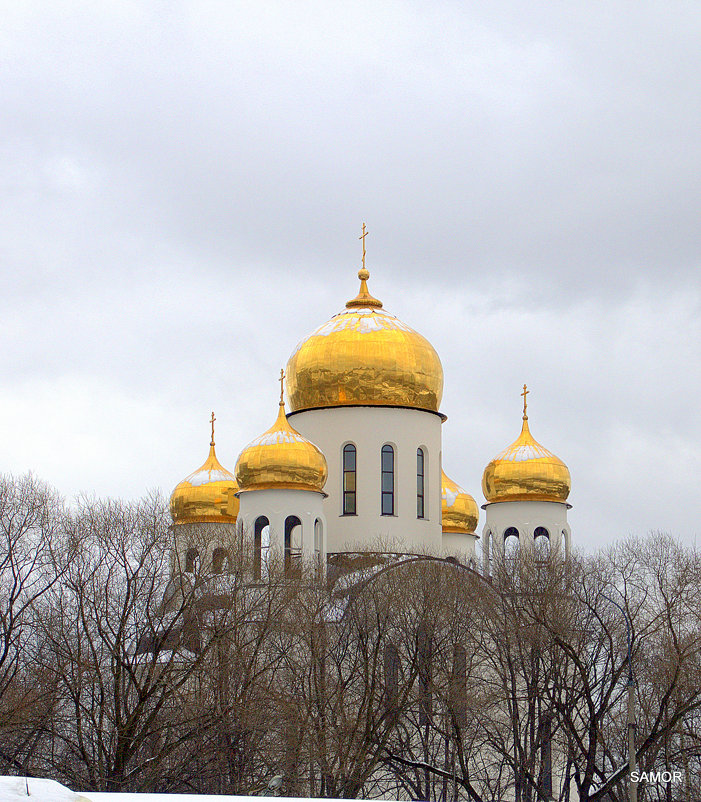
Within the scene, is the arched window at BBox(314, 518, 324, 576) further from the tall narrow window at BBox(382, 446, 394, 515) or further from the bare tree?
the bare tree

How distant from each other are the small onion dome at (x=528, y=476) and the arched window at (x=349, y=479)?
19.5 ft

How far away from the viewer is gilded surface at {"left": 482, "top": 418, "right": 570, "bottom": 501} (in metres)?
44.5

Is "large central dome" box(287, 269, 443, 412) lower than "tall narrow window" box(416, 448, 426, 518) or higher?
higher

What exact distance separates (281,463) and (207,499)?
28.5 ft

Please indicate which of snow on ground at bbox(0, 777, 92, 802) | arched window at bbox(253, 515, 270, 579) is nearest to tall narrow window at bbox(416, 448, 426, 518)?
arched window at bbox(253, 515, 270, 579)

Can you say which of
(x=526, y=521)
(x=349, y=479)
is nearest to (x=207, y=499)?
(x=349, y=479)

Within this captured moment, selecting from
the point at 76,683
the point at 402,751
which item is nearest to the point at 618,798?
the point at 402,751

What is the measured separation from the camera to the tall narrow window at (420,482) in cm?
4219

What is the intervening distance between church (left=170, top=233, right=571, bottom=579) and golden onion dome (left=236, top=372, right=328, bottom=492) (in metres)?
0.03

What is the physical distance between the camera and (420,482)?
42500mm

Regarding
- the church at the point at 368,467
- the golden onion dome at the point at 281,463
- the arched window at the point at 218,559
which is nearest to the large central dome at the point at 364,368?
the church at the point at 368,467

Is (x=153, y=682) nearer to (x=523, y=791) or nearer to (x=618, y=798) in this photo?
(x=523, y=791)

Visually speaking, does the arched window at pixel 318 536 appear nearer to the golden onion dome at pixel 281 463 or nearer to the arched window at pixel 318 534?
the arched window at pixel 318 534

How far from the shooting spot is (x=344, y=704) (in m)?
31.0
